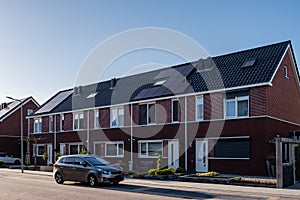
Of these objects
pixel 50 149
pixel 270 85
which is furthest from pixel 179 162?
pixel 50 149

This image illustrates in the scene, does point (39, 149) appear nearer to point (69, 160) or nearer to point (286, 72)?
point (69, 160)

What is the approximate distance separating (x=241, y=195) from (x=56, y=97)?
32.9 meters

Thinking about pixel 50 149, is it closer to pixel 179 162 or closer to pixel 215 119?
pixel 179 162

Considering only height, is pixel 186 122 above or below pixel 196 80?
below

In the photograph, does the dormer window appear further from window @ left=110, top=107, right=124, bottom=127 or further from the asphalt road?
the asphalt road

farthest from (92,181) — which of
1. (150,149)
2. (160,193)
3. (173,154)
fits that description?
(150,149)

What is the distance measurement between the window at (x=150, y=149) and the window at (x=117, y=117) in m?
3.34

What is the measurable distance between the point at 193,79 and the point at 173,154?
18.0ft

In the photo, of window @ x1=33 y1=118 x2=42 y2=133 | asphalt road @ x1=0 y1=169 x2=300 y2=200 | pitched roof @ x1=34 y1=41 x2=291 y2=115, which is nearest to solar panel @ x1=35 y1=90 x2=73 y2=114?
window @ x1=33 y1=118 x2=42 y2=133

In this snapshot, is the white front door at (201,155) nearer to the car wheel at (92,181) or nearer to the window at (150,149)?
the window at (150,149)

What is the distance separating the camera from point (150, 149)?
28688 millimetres

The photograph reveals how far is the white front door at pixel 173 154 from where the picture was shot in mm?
26656

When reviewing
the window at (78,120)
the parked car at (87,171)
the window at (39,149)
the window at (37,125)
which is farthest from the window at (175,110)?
the window at (37,125)

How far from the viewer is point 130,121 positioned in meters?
30.6
